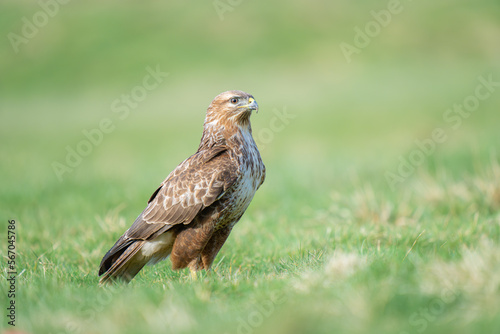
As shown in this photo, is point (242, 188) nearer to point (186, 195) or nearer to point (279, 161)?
point (186, 195)

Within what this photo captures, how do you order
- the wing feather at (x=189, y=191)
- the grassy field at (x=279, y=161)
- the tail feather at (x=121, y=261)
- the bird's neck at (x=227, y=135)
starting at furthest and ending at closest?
the bird's neck at (x=227, y=135), the tail feather at (x=121, y=261), the wing feather at (x=189, y=191), the grassy field at (x=279, y=161)

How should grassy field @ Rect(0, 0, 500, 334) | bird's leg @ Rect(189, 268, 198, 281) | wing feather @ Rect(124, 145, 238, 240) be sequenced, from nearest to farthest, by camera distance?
grassy field @ Rect(0, 0, 500, 334), bird's leg @ Rect(189, 268, 198, 281), wing feather @ Rect(124, 145, 238, 240)

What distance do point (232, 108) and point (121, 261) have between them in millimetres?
1719

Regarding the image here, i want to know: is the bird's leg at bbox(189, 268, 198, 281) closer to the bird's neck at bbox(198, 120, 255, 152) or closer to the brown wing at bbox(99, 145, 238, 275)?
the brown wing at bbox(99, 145, 238, 275)

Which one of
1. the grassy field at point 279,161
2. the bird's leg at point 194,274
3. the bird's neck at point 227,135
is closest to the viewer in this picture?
the grassy field at point 279,161

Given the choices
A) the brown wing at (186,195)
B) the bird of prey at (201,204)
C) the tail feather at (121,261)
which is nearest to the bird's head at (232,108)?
the bird of prey at (201,204)

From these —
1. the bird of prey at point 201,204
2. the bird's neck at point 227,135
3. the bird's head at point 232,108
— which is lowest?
the bird of prey at point 201,204

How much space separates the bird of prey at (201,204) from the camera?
4.87 metres

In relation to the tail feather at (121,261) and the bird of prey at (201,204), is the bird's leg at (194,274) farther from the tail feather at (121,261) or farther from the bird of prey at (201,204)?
the tail feather at (121,261)

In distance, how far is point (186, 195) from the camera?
16.1ft

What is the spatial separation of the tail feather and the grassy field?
19 centimetres

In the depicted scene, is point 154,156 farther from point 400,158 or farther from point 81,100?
point 81,100

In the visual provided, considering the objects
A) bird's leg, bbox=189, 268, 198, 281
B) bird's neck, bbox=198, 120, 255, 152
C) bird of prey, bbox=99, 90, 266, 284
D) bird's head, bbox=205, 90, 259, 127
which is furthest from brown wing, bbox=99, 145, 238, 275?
bird's leg, bbox=189, 268, 198, 281

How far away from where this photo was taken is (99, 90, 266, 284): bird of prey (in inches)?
192
